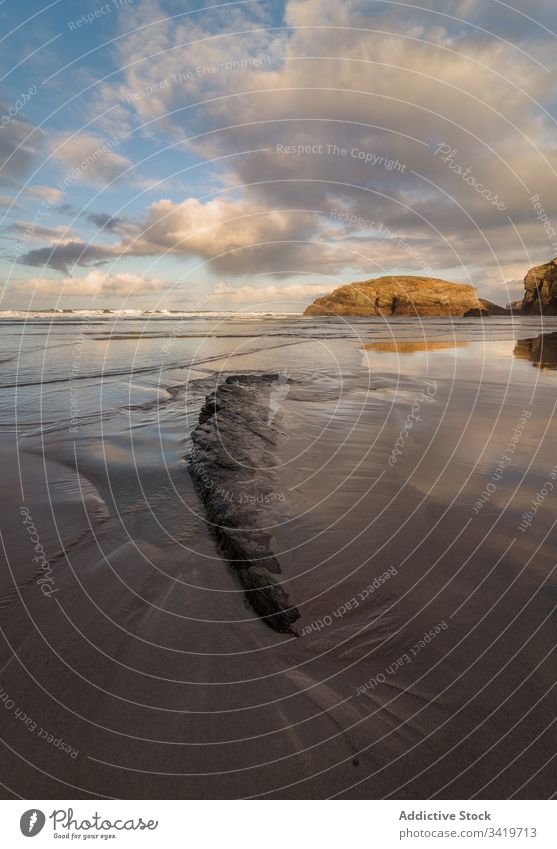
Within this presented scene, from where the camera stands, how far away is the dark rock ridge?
3.47 meters

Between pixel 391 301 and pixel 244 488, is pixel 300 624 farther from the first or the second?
pixel 391 301

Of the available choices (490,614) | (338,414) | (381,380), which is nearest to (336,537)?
(490,614)

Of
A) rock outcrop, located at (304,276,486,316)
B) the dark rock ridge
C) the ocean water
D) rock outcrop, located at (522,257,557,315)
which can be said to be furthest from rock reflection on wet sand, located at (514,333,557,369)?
rock outcrop, located at (304,276,486,316)

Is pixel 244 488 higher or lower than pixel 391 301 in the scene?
lower

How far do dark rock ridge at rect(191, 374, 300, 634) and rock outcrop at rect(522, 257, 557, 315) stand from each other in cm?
9287

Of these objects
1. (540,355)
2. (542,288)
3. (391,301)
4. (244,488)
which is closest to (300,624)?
(244,488)

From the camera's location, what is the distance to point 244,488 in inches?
204

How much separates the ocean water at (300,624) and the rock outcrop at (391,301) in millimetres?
107604

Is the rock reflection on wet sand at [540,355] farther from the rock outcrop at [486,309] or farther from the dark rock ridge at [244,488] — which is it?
the rock outcrop at [486,309]

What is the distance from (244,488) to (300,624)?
2227mm

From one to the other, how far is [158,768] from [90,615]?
4.85ft

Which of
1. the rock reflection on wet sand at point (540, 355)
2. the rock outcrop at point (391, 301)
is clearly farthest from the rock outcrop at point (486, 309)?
the rock reflection on wet sand at point (540, 355)
